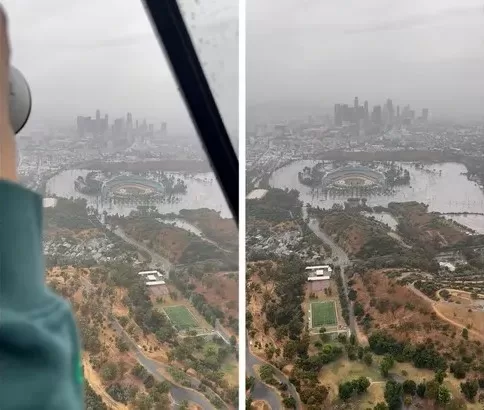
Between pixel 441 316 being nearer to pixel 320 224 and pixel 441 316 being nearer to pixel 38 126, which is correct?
pixel 320 224

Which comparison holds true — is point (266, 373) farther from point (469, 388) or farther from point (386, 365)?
point (469, 388)

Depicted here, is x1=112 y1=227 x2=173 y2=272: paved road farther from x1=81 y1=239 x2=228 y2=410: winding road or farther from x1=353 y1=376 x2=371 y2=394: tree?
x1=353 y1=376 x2=371 y2=394: tree

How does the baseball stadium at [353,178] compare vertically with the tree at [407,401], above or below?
above

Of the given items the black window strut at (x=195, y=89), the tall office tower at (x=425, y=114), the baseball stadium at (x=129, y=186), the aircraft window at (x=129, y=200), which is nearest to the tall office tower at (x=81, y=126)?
the aircraft window at (x=129, y=200)

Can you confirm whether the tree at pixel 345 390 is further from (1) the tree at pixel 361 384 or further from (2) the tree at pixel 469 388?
(2) the tree at pixel 469 388

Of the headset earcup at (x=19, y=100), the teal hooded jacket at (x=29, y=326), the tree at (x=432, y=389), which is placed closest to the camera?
the teal hooded jacket at (x=29, y=326)

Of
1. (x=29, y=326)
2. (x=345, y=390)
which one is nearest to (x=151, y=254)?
(x=345, y=390)

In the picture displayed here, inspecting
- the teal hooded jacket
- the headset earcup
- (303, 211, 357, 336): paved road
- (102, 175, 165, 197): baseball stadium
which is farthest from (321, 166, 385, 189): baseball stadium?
the teal hooded jacket
